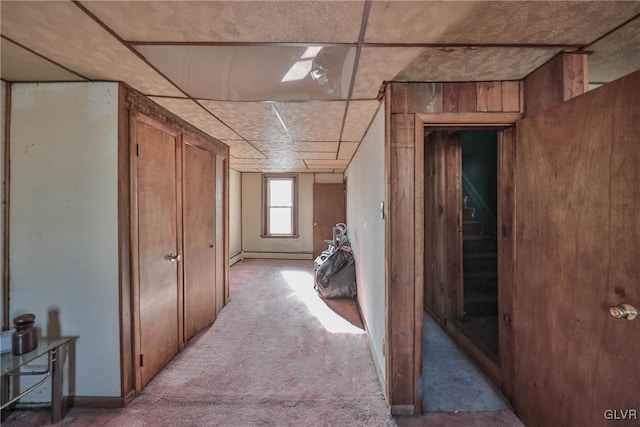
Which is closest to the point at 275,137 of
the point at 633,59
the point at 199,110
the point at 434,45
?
the point at 199,110

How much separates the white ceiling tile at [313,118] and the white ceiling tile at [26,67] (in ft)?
4.39

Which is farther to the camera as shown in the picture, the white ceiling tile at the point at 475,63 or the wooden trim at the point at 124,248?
the wooden trim at the point at 124,248

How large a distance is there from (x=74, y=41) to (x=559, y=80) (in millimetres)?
2542

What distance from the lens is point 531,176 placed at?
5.28ft

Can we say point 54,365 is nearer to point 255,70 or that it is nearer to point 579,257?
point 255,70

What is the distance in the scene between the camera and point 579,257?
132cm

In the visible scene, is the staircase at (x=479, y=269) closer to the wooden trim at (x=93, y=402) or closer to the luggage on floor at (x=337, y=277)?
the luggage on floor at (x=337, y=277)

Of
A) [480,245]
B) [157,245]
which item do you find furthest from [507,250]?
[157,245]

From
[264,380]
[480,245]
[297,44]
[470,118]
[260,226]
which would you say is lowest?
[264,380]

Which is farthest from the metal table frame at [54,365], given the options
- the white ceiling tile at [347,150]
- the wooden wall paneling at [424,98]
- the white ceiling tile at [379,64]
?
the white ceiling tile at [347,150]

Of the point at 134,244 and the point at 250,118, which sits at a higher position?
the point at 250,118

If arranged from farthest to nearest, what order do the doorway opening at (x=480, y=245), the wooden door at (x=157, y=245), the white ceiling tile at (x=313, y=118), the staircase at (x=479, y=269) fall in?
the staircase at (x=479, y=269)
the doorway opening at (x=480, y=245)
the white ceiling tile at (x=313, y=118)
the wooden door at (x=157, y=245)

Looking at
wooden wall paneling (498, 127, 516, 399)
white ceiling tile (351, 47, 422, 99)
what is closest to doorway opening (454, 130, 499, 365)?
wooden wall paneling (498, 127, 516, 399)

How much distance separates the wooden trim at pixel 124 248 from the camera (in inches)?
70.6
